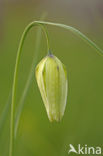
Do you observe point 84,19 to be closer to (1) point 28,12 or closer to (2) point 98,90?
(1) point 28,12

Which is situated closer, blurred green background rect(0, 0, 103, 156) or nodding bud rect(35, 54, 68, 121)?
nodding bud rect(35, 54, 68, 121)

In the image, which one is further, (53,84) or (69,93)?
(69,93)

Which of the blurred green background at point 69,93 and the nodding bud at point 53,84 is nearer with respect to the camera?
the nodding bud at point 53,84

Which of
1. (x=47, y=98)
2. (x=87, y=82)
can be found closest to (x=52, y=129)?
(x=87, y=82)

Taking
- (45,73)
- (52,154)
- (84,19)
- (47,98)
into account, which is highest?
(84,19)
